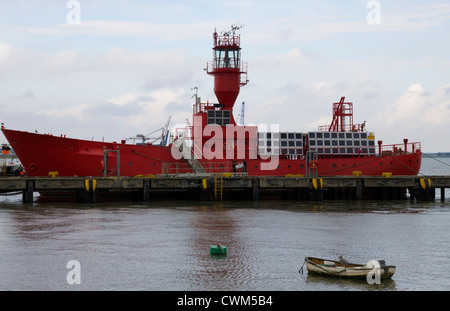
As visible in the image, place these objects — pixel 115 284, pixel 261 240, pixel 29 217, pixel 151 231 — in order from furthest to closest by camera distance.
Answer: pixel 29 217 → pixel 151 231 → pixel 261 240 → pixel 115 284

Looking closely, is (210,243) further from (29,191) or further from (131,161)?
(131,161)

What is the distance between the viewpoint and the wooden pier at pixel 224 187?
153 ft

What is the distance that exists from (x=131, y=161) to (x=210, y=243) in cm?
2539

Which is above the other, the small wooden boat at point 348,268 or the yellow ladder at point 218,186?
the yellow ladder at point 218,186

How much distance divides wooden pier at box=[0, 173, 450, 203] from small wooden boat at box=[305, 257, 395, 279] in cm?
2670

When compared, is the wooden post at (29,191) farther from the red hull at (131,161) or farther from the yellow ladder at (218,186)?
the yellow ladder at (218,186)

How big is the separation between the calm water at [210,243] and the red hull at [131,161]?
254 inches

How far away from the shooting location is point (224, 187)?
165ft

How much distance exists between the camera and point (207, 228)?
33.8m

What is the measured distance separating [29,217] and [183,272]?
18.7 meters

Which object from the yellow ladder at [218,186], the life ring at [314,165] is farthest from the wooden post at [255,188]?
the life ring at [314,165]

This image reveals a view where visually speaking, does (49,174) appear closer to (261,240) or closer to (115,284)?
(261,240)
